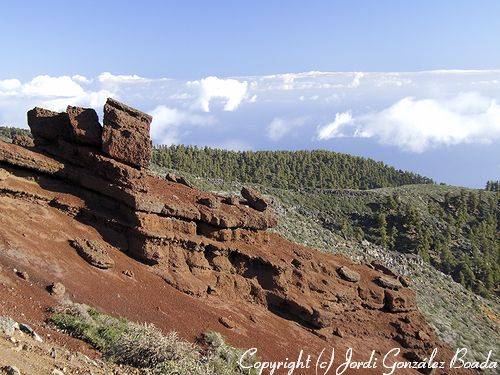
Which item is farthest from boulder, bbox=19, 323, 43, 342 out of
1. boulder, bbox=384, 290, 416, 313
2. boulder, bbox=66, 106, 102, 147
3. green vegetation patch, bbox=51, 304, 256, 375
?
boulder, bbox=384, 290, 416, 313

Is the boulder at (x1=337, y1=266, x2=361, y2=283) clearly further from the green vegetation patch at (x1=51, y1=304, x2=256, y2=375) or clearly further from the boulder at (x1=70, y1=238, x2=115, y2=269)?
the boulder at (x1=70, y1=238, x2=115, y2=269)

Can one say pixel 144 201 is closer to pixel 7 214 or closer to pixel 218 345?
pixel 7 214

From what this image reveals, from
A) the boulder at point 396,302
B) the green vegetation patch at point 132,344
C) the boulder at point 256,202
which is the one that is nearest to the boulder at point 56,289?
the green vegetation patch at point 132,344

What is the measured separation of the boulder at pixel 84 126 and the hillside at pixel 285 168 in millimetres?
71666

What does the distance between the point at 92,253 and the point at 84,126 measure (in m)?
7.10

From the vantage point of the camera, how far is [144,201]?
23.0 m

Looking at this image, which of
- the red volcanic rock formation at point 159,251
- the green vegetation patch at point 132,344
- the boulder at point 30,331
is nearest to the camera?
the boulder at point 30,331

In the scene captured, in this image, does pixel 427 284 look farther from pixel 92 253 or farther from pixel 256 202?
pixel 92 253

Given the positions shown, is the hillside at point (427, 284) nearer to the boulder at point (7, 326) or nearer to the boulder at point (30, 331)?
→ the boulder at point (30, 331)

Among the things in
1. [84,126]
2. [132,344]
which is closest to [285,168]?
[84,126]

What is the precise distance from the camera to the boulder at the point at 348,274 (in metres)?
30.5

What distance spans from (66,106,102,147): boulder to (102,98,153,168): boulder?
34.9 inches

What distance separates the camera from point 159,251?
76.0 ft

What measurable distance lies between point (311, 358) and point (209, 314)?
517cm
